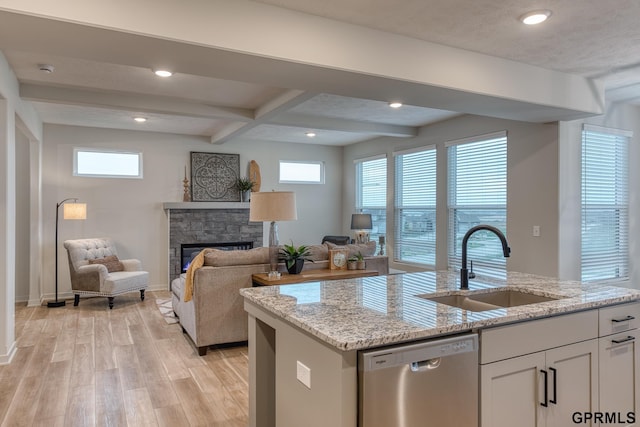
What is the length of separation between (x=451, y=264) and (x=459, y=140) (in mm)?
1712

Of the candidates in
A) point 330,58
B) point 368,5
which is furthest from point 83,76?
point 368,5

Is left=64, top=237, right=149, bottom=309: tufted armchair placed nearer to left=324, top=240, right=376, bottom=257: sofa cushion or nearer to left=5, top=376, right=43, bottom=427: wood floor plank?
left=5, top=376, right=43, bottom=427: wood floor plank

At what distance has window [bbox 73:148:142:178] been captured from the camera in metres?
6.59

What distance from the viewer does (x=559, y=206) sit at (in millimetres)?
4441

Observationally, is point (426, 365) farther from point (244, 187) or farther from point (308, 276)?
point (244, 187)

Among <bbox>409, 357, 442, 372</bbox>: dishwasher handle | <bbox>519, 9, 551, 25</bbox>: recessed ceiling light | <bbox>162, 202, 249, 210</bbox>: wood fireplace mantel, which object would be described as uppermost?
<bbox>519, 9, 551, 25</bbox>: recessed ceiling light

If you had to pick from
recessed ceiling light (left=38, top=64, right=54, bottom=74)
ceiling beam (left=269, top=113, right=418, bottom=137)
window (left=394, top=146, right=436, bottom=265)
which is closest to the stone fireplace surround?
ceiling beam (left=269, top=113, right=418, bottom=137)

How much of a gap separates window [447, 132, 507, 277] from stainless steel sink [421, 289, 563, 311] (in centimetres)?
270

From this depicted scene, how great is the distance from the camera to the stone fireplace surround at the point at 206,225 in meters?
7.05

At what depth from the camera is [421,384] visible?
1.57 metres

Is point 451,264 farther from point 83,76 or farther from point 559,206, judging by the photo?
point 83,76

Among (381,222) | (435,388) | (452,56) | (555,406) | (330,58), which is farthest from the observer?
(381,222)

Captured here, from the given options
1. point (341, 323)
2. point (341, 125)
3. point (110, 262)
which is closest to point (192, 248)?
point (110, 262)

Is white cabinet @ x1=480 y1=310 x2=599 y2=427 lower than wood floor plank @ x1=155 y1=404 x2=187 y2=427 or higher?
higher
